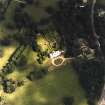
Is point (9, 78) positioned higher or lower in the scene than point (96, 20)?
lower

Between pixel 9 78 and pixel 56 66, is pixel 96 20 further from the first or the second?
pixel 9 78

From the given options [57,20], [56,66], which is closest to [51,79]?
[56,66]

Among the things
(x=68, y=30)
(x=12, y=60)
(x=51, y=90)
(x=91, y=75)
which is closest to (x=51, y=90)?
(x=51, y=90)

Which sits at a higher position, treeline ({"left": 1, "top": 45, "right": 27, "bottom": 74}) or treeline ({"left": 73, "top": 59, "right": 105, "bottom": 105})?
treeline ({"left": 73, "top": 59, "right": 105, "bottom": 105})

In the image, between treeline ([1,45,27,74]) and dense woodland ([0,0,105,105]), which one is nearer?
dense woodland ([0,0,105,105])

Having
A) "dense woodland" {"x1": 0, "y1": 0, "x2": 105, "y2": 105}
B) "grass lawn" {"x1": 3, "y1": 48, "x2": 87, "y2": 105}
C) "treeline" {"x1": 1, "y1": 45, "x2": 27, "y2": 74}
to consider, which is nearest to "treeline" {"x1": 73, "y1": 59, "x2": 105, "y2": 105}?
"dense woodland" {"x1": 0, "y1": 0, "x2": 105, "y2": 105}

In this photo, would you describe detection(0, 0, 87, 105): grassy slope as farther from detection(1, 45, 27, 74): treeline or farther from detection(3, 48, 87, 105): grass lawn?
detection(1, 45, 27, 74): treeline

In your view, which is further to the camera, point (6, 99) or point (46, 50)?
point (46, 50)

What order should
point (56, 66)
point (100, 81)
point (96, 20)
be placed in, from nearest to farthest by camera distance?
point (100, 81) → point (56, 66) → point (96, 20)

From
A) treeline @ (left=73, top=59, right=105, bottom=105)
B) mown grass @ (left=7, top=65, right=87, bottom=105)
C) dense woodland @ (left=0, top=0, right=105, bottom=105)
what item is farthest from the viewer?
dense woodland @ (left=0, top=0, right=105, bottom=105)

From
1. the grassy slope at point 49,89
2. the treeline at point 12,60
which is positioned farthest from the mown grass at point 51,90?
the treeline at point 12,60

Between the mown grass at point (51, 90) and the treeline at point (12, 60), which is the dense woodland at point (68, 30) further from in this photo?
the mown grass at point (51, 90)
